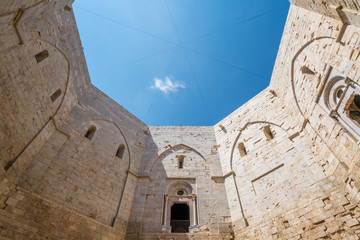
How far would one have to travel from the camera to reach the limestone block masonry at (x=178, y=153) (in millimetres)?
5438

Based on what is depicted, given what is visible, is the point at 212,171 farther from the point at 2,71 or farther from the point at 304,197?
the point at 2,71

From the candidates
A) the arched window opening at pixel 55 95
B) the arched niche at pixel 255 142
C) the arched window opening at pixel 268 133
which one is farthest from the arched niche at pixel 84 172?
the arched window opening at pixel 268 133

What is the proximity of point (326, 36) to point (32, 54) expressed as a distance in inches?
370

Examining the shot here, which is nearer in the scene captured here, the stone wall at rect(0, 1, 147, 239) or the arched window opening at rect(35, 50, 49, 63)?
the stone wall at rect(0, 1, 147, 239)

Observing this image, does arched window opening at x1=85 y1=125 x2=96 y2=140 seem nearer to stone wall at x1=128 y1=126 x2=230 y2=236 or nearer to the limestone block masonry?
the limestone block masonry

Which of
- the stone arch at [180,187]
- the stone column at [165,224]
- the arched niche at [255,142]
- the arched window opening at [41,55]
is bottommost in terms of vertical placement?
the stone column at [165,224]

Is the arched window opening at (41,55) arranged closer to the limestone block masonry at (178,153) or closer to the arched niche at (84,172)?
the limestone block masonry at (178,153)

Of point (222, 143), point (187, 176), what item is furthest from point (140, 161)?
point (222, 143)

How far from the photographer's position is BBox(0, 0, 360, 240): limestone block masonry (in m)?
5.44

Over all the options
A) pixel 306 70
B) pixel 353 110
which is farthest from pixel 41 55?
pixel 353 110

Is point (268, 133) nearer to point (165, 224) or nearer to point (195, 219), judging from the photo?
point (195, 219)

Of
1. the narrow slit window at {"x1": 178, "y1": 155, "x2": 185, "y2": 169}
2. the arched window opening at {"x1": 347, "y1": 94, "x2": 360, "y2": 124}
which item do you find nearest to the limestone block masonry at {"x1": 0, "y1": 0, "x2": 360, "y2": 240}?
the arched window opening at {"x1": 347, "y1": 94, "x2": 360, "y2": 124}

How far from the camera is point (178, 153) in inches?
437

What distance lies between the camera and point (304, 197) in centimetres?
638
